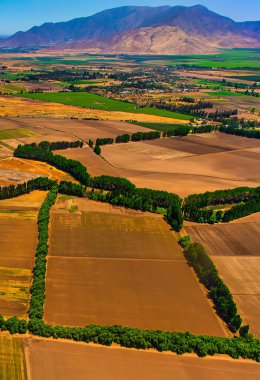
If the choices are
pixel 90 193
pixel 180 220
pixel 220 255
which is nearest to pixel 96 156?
pixel 90 193

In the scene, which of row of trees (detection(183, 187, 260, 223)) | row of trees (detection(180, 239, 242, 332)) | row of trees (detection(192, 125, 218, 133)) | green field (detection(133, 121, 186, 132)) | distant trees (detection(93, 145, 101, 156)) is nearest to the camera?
row of trees (detection(180, 239, 242, 332))

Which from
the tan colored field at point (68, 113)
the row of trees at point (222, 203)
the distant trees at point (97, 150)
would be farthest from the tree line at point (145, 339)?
the tan colored field at point (68, 113)

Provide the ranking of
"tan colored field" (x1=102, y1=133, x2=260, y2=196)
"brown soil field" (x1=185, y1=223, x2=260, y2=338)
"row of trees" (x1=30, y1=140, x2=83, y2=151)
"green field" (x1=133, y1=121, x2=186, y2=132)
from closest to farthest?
1. "brown soil field" (x1=185, y1=223, x2=260, y2=338)
2. "tan colored field" (x1=102, y1=133, x2=260, y2=196)
3. "row of trees" (x1=30, y1=140, x2=83, y2=151)
4. "green field" (x1=133, y1=121, x2=186, y2=132)

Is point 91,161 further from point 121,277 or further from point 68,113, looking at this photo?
point 68,113

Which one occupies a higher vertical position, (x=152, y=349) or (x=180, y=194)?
(x=180, y=194)

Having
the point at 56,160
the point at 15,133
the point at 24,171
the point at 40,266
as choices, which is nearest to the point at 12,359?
the point at 40,266

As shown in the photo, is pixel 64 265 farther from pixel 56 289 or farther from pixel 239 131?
pixel 239 131

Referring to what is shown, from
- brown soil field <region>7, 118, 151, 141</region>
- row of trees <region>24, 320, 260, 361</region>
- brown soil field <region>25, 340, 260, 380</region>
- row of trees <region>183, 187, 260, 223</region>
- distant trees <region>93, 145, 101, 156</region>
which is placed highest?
brown soil field <region>7, 118, 151, 141</region>

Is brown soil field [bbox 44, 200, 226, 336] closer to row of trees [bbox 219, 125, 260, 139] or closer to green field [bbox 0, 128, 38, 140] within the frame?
green field [bbox 0, 128, 38, 140]

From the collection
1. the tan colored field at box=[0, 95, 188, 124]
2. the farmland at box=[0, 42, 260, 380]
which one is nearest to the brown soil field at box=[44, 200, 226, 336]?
the farmland at box=[0, 42, 260, 380]
